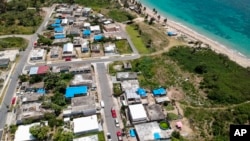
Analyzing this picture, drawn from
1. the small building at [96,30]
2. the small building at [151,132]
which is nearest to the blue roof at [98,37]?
the small building at [96,30]

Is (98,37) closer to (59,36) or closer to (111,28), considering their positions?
(111,28)

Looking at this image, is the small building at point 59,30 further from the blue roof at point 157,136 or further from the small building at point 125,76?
the blue roof at point 157,136

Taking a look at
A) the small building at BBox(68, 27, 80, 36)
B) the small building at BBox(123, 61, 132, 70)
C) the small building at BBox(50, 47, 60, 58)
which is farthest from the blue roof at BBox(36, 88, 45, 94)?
the small building at BBox(68, 27, 80, 36)

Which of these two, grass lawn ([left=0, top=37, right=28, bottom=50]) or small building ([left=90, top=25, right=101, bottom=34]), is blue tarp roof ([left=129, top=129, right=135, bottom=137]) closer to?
small building ([left=90, top=25, right=101, bottom=34])

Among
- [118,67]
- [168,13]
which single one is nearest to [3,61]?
[118,67]

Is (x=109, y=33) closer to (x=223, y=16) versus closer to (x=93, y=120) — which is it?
(x=93, y=120)

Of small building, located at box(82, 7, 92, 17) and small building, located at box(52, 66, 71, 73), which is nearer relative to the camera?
small building, located at box(52, 66, 71, 73)
